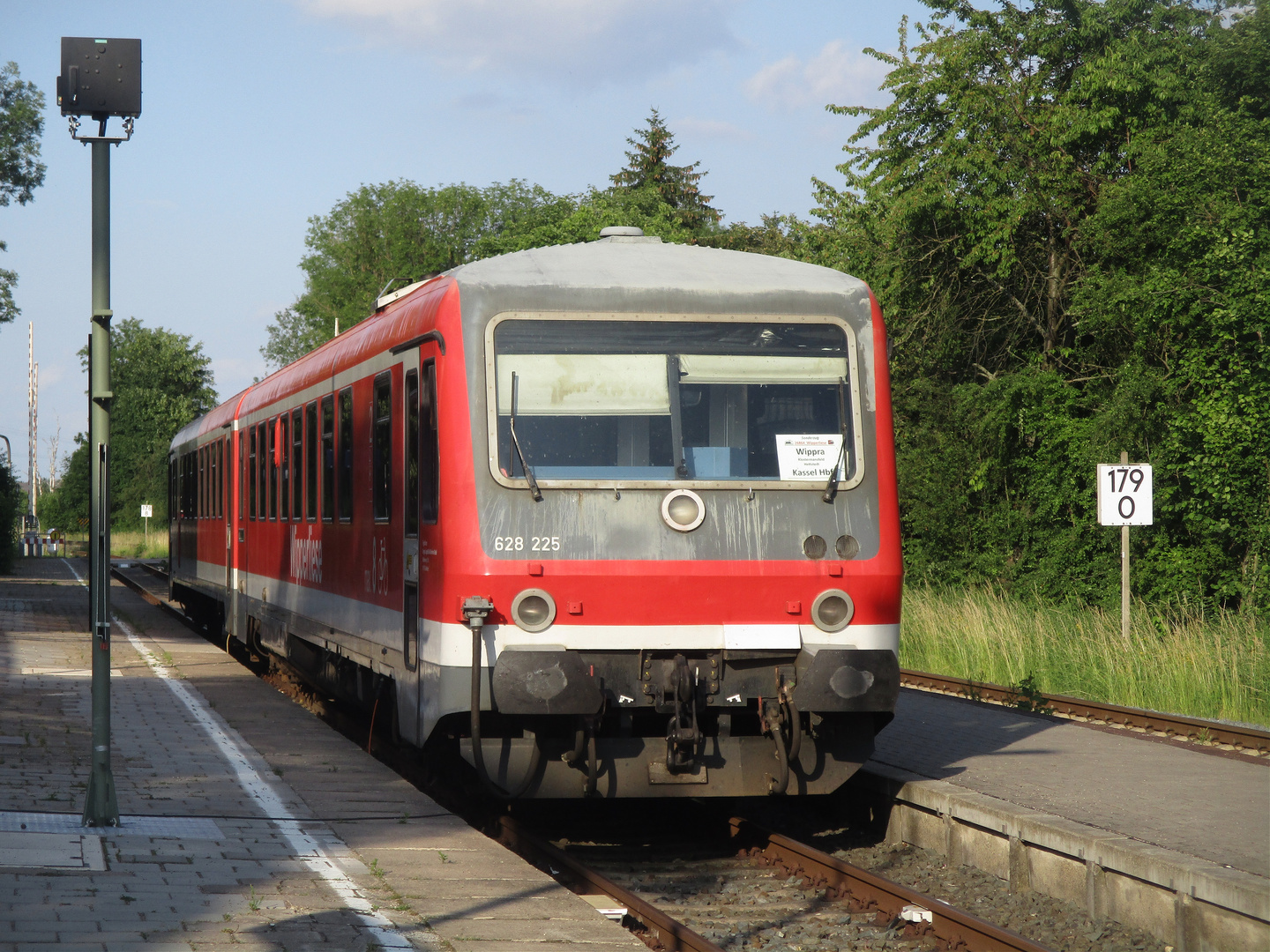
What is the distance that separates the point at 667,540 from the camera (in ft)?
25.9

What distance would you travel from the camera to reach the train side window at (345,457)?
1077 cm

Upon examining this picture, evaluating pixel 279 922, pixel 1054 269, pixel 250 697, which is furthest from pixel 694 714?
pixel 1054 269

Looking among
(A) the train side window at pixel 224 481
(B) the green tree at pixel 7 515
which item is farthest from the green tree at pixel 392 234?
(A) the train side window at pixel 224 481

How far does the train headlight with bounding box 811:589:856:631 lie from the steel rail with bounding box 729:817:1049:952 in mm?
1217

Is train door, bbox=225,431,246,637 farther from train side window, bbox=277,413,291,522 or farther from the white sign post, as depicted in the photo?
the white sign post

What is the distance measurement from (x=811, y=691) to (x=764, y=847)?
1.31m

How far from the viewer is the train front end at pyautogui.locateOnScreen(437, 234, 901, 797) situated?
25.4 ft

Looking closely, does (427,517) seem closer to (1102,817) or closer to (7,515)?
(1102,817)

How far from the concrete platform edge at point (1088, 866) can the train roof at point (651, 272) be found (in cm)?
302

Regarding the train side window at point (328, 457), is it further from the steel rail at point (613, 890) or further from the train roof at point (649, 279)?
the steel rail at point (613, 890)

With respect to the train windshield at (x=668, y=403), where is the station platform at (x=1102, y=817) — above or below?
below

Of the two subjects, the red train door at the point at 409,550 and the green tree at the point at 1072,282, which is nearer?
the red train door at the point at 409,550

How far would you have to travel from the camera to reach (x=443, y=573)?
25.9 feet

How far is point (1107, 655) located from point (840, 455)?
8.46m
